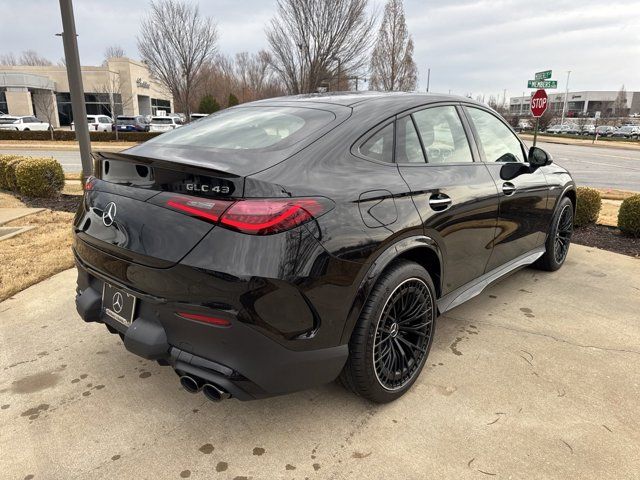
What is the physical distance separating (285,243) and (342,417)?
3.64ft

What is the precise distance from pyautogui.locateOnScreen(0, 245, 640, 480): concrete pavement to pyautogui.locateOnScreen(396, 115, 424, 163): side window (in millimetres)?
1325

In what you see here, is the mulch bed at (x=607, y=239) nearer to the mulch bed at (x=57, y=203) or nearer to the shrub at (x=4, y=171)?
the mulch bed at (x=57, y=203)

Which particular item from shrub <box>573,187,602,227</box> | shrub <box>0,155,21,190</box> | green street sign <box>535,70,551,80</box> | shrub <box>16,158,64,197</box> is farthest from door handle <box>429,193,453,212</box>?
green street sign <box>535,70,551,80</box>

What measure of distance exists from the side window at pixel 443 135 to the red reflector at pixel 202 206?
1.45 m

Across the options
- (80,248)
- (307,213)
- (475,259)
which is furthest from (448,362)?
(80,248)

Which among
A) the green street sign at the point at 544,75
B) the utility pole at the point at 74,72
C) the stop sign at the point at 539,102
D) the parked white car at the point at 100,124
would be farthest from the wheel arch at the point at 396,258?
the parked white car at the point at 100,124

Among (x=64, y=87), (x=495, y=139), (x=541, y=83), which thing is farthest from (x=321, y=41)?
(x=64, y=87)

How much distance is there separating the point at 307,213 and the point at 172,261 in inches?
24.3

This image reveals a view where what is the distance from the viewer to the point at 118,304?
2299mm

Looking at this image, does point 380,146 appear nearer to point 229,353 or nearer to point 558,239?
point 229,353

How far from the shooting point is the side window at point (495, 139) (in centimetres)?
347

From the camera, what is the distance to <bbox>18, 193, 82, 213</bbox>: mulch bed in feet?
24.6

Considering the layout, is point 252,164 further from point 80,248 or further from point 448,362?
point 448,362

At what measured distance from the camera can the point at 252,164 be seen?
208 cm
